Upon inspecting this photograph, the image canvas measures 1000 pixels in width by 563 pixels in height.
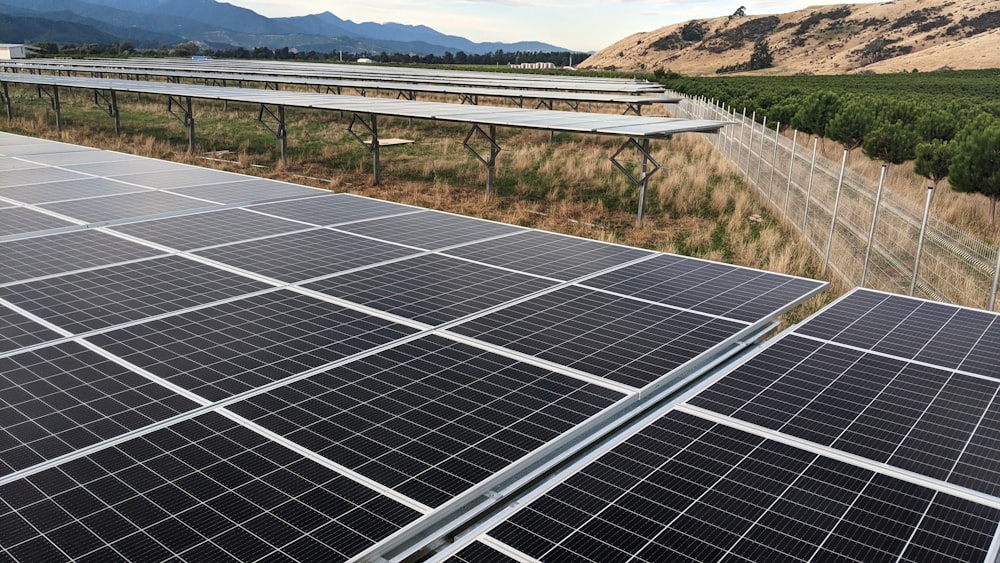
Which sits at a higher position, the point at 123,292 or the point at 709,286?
the point at 709,286

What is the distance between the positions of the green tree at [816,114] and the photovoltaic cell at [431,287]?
3058 cm

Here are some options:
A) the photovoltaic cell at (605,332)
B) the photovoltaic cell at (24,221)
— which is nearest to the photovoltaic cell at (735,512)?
the photovoltaic cell at (605,332)

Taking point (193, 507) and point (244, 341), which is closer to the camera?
point (193, 507)

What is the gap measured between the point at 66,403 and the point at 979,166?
21717mm

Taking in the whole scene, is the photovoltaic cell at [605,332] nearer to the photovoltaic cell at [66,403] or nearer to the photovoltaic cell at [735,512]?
the photovoltaic cell at [735,512]

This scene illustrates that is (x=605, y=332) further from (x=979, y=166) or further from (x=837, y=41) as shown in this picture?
(x=837, y=41)

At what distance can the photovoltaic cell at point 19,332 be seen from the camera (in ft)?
20.9

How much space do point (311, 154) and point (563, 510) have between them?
31.7 m

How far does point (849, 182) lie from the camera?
16.9 m

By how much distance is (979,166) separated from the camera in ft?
63.9

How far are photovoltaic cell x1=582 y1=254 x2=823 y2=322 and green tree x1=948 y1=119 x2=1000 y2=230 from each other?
45.6ft

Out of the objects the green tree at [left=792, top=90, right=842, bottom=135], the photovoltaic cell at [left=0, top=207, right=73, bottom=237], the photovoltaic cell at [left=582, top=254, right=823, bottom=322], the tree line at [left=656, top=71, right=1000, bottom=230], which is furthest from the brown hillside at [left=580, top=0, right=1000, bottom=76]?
the photovoltaic cell at [left=0, top=207, right=73, bottom=237]

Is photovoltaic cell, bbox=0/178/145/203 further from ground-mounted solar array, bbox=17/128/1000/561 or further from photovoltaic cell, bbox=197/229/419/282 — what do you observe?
photovoltaic cell, bbox=197/229/419/282

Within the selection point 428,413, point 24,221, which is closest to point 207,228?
point 24,221
